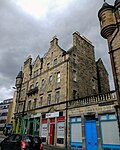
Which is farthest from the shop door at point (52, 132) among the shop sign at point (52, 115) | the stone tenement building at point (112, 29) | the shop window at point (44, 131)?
the stone tenement building at point (112, 29)

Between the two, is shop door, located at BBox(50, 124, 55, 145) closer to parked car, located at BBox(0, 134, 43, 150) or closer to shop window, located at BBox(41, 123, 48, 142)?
shop window, located at BBox(41, 123, 48, 142)

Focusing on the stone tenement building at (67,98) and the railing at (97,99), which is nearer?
the railing at (97,99)

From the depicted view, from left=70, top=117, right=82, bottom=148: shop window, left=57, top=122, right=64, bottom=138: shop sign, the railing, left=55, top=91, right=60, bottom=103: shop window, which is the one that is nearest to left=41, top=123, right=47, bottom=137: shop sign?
left=57, top=122, right=64, bottom=138: shop sign

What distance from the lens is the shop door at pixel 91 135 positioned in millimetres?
15349

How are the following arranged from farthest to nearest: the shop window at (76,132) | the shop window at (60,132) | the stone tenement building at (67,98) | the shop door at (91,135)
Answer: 1. the shop window at (60,132)
2. the shop window at (76,132)
3. the stone tenement building at (67,98)
4. the shop door at (91,135)

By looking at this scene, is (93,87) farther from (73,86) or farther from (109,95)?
(109,95)

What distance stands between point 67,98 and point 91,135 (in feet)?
19.5

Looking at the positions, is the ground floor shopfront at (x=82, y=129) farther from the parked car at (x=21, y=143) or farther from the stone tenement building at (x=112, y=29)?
the parked car at (x=21, y=143)

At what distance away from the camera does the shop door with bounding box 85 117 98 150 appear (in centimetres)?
1535

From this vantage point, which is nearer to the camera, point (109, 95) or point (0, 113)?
point (109, 95)

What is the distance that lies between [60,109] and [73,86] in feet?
12.7

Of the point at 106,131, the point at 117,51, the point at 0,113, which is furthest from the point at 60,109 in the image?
the point at 0,113

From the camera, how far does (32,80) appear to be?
1188 inches

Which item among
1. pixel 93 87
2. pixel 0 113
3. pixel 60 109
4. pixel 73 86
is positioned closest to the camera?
pixel 60 109
